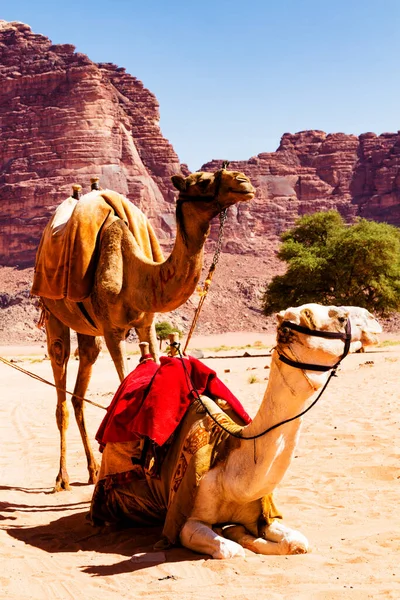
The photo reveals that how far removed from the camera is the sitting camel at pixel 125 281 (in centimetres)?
604

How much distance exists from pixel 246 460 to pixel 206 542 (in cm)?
61

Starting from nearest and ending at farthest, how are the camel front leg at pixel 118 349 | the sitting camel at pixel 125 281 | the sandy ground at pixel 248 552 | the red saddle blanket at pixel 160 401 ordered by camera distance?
the sandy ground at pixel 248 552
the red saddle blanket at pixel 160 401
the sitting camel at pixel 125 281
the camel front leg at pixel 118 349

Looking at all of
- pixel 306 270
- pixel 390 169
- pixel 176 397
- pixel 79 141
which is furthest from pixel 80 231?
pixel 390 169

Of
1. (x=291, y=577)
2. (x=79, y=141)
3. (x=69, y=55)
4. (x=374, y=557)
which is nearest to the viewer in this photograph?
(x=291, y=577)

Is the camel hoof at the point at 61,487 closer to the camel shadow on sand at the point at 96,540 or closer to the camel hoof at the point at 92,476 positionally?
the camel hoof at the point at 92,476

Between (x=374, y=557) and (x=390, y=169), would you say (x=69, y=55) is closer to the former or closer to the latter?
(x=390, y=169)

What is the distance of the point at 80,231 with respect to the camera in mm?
7480

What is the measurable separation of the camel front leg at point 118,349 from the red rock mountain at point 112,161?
85.9m

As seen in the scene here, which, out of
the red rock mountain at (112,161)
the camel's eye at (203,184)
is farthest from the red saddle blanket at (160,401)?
the red rock mountain at (112,161)

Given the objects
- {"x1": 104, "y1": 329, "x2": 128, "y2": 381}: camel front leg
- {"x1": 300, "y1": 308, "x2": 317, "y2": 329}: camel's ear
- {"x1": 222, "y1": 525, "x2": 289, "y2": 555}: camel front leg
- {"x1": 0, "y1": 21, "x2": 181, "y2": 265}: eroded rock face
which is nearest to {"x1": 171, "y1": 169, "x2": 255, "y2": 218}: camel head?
{"x1": 300, "y1": 308, "x2": 317, "y2": 329}: camel's ear

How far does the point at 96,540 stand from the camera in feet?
18.4

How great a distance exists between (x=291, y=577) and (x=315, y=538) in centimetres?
95

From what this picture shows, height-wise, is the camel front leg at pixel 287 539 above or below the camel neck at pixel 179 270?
below

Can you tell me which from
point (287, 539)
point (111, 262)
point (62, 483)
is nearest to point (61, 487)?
point (62, 483)
